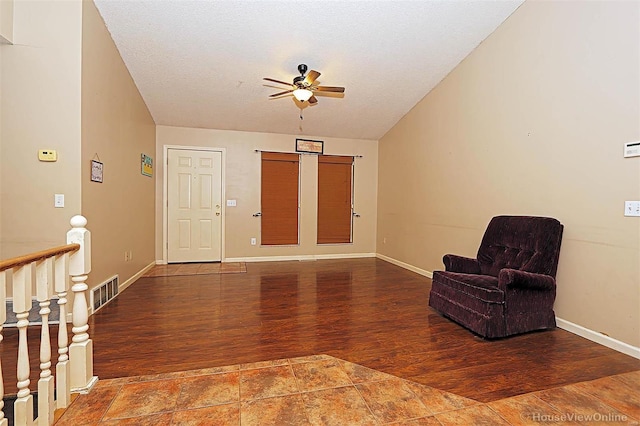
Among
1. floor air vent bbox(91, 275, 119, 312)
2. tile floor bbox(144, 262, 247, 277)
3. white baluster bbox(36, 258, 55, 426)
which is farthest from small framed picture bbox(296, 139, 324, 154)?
white baluster bbox(36, 258, 55, 426)

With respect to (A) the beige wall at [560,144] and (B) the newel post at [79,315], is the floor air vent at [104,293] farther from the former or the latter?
(A) the beige wall at [560,144]

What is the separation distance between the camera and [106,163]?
11.5ft

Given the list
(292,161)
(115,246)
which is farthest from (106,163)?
(292,161)

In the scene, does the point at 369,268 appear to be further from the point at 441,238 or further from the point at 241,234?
the point at 241,234

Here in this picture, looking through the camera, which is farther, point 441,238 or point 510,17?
point 441,238

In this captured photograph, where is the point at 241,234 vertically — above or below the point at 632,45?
below

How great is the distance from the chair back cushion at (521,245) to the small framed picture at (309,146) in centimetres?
381

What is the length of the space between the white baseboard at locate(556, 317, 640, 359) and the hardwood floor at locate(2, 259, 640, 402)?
63mm

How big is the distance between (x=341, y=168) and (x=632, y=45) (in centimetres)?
468

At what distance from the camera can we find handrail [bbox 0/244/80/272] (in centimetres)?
133

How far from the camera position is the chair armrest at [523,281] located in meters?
2.65

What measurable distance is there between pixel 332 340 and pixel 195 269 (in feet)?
11.6

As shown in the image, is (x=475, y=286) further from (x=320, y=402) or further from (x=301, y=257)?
(x=301, y=257)

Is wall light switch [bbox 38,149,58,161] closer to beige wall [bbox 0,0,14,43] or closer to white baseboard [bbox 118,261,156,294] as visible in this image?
beige wall [bbox 0,0,14,43]
